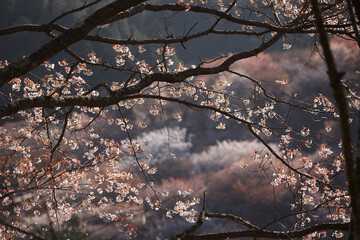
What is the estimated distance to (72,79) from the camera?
7.44 meters

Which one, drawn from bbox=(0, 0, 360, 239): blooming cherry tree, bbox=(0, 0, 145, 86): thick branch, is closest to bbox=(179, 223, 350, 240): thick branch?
bbox=(0, 0, 360, 239): blooming cherry tree

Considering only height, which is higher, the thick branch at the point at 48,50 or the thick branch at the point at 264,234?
the thick branch at the point at 48,50

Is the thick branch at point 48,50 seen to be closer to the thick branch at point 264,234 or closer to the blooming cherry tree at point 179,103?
the blooming cherry tree at point 179,103

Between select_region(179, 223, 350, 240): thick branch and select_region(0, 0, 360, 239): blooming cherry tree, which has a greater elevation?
select_region(0, 0, 360, 239): blooming cherry tree

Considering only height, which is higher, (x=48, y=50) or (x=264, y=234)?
(x=48, y=50)

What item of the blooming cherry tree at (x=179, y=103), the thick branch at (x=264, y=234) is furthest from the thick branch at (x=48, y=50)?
the thick branch at (x=264, y=234)

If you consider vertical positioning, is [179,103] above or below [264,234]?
above

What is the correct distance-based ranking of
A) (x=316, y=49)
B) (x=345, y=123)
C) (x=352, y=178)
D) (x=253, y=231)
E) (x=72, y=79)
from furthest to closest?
(x=72, y=79) → (x=316, y=49) → (x=253, y=231) → (x=345, y=123) → (x=352, y=178)

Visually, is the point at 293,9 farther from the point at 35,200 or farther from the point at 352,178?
the point at 35,200

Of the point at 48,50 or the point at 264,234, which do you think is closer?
the point at 48,50

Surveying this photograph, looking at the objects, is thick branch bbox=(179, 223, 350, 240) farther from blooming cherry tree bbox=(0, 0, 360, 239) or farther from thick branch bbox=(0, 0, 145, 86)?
thick branch bbox=(0, 0, 145, 86)

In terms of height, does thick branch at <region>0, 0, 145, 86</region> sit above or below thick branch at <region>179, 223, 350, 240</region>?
above


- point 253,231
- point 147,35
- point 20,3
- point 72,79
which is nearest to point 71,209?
point 72,79

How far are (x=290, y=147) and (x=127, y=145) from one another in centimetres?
359
